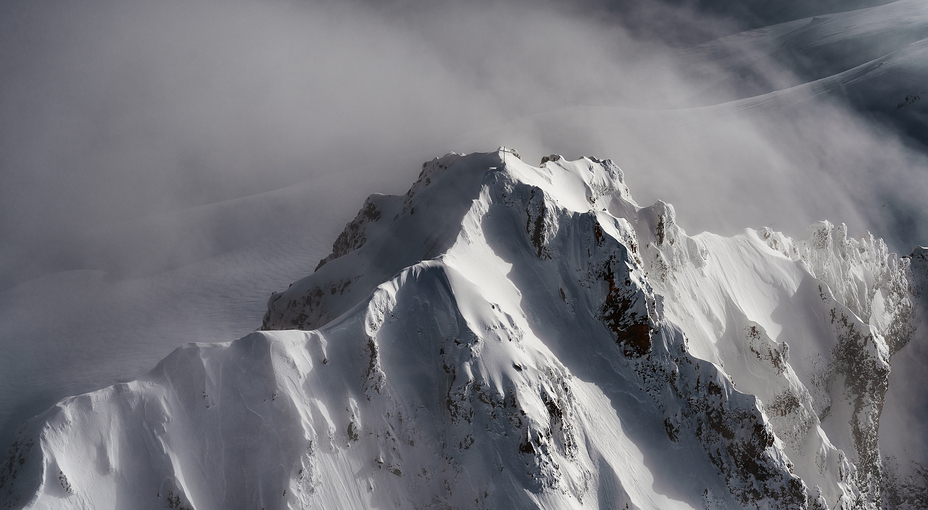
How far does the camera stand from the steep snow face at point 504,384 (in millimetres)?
24516

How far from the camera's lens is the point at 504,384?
2869 cm

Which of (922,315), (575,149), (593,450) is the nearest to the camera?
(593,450)

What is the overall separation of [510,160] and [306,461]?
2740 cm

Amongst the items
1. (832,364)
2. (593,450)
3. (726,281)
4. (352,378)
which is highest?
(352,378)

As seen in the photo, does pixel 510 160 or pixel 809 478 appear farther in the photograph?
pixel 510 160

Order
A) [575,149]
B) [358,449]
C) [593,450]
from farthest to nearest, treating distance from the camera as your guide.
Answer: [575,149] → [593,450] → [358,449]

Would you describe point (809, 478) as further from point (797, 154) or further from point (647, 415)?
point (797, 154)

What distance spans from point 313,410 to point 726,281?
3893cm

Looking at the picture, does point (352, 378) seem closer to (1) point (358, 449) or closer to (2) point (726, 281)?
(1) point (358, 449)

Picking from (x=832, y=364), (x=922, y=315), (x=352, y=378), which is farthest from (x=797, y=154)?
(x=352, y=378)

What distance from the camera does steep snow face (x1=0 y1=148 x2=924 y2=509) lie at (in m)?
24.5

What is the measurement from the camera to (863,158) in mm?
126312

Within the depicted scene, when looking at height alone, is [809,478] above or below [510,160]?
below

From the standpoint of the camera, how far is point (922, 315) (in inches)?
2363
